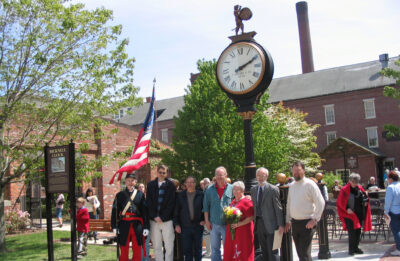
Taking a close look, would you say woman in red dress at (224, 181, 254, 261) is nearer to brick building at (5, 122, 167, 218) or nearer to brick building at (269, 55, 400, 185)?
brick building at (5, 122, 167, 218)

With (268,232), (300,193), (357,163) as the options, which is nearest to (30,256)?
(268,232)

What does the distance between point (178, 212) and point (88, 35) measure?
713cm

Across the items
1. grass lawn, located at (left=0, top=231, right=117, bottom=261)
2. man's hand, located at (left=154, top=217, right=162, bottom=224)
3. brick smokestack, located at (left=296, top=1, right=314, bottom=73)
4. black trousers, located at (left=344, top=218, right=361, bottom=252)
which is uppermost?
brick smokestack, located at (left=296, top=1, right=314, bottom=73)

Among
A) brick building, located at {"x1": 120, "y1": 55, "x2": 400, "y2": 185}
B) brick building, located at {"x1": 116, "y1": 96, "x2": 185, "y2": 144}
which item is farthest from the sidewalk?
brick building, located at {"x1": 116, "y1": 96, "x2": 185, "y2": 144}

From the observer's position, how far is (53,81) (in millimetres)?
12664

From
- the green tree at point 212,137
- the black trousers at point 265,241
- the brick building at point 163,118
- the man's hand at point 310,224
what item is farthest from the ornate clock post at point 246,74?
the brick building at point 163,118

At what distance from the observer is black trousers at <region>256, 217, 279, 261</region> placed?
726cm

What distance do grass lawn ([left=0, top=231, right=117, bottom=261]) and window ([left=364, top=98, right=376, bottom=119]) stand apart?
37.4m

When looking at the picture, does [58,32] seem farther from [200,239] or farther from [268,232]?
[268,232]

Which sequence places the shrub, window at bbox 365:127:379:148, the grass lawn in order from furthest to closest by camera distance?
window at bbox 365:127:379:148
the shrub
the grass lawn

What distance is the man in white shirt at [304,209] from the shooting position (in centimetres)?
679

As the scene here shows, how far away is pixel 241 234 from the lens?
7.55 meters

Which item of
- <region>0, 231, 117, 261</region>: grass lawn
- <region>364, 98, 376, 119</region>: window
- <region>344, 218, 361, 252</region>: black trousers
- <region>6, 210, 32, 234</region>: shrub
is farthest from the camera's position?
<region>364, 98, 376, 119</region>: window

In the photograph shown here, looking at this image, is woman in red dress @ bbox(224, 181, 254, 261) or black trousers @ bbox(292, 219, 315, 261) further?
woman in red dress @ bbox(224, 181, 254, 261)
